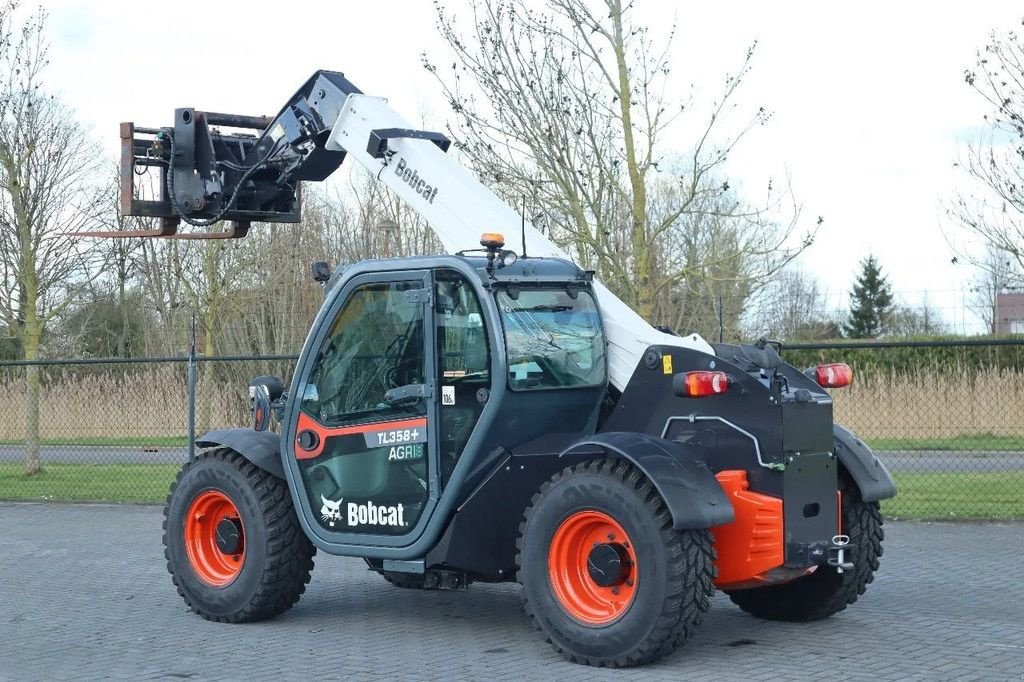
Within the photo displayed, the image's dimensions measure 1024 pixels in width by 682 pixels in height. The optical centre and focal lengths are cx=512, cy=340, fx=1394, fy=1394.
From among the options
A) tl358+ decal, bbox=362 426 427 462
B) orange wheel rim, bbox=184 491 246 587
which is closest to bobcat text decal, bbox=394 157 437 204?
tl358+ decal, bbox=362 426 427 462

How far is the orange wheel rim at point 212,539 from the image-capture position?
8.73m

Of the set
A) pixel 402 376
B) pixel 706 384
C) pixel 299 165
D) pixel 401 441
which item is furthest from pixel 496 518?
pixel 299 165

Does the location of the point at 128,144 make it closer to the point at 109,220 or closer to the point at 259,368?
Answer: the point at 259,368

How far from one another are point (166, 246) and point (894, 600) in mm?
18647

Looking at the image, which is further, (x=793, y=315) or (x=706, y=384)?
(x=793, y=315)

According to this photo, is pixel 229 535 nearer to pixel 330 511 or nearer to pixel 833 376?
pixel 330 511

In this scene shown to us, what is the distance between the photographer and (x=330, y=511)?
27.3 feet

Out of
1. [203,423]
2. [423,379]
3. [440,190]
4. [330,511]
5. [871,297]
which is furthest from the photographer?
[871,297]

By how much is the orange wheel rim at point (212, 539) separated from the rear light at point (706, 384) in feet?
10.2

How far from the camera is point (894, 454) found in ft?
57.6

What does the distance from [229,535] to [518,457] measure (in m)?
2.12

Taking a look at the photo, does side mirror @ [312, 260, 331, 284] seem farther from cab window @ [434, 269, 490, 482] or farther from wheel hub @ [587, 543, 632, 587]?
wheel hub @ [587, 543, 632, 587]

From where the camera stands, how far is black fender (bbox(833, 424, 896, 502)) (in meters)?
7.91

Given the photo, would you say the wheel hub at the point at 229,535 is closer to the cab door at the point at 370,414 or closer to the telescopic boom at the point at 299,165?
the cab door at the point at 370,414
